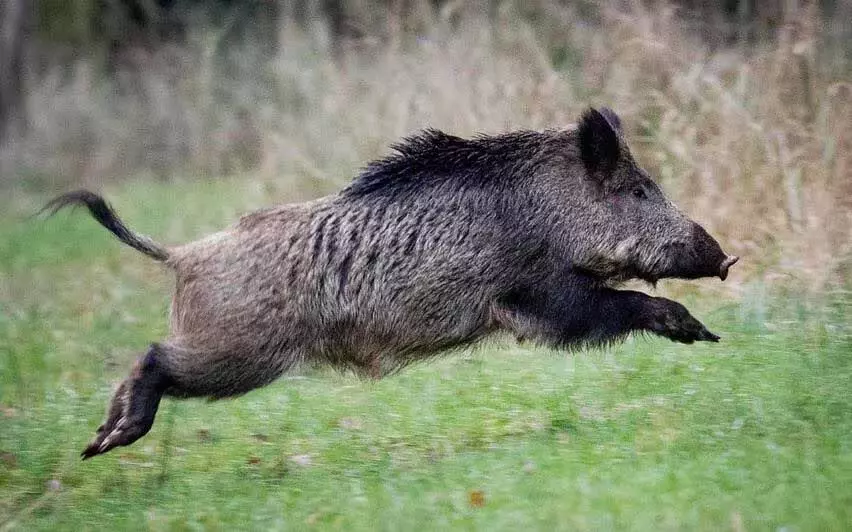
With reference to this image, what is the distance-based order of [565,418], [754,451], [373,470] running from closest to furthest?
1. [754,451]
2. [373,470]
3. [565,418]

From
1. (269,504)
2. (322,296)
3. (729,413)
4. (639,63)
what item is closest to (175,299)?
(322,296)

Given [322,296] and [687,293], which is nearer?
[322,296]

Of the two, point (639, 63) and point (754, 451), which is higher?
point (639, 63)

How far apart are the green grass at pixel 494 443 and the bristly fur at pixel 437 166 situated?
855 millimetres

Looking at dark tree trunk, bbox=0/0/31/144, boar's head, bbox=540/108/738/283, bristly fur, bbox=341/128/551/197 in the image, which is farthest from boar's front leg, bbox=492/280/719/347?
dark tree trunk, bbox=0/0/31/144

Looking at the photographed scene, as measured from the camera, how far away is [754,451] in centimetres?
456

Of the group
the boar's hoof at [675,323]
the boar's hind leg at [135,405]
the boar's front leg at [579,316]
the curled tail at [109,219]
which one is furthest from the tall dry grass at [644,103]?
the boar's hind leg at [135,405]

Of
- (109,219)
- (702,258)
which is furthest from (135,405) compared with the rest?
(702,258)

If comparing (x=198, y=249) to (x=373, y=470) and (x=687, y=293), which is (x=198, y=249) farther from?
(x=687, y=293)

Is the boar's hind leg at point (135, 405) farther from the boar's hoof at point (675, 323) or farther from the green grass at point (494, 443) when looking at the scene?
the boar's hoof at point (675, 323)

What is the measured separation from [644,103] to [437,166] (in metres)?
3.47

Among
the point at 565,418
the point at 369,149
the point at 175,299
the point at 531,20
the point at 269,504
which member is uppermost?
the point at 531,20

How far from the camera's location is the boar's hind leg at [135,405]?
5.12 m

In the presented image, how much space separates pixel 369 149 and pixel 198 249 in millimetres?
5515
